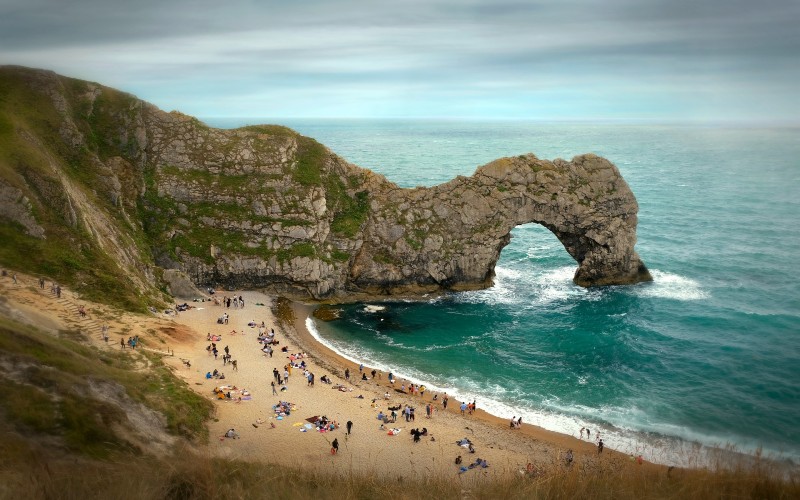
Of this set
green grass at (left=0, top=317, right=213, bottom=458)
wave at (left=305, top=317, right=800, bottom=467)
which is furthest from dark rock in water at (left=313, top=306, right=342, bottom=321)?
green grass at (left=0, top=317, right=213, bottom=458)

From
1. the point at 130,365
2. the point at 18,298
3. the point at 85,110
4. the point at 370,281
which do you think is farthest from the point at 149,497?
the point at 85,110

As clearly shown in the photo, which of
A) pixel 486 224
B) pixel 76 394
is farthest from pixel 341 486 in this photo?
pixel 486 224

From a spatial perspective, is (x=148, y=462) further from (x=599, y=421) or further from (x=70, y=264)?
(x=70, y=264)

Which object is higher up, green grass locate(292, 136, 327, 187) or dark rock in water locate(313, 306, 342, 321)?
green grass locate(292, 136, 327, 187)

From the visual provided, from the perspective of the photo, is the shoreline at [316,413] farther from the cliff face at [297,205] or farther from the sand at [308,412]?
the cliff face at [297,205]

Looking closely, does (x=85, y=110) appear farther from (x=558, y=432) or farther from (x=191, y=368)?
(x=558, y=432)

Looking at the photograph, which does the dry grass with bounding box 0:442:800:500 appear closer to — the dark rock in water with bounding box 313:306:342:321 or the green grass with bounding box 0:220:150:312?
the green grass with bounding box 0:220:150:312

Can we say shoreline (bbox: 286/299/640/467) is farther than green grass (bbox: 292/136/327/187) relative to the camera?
No

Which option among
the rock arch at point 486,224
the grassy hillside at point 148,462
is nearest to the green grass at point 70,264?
the grassy hillside at point 148,462
